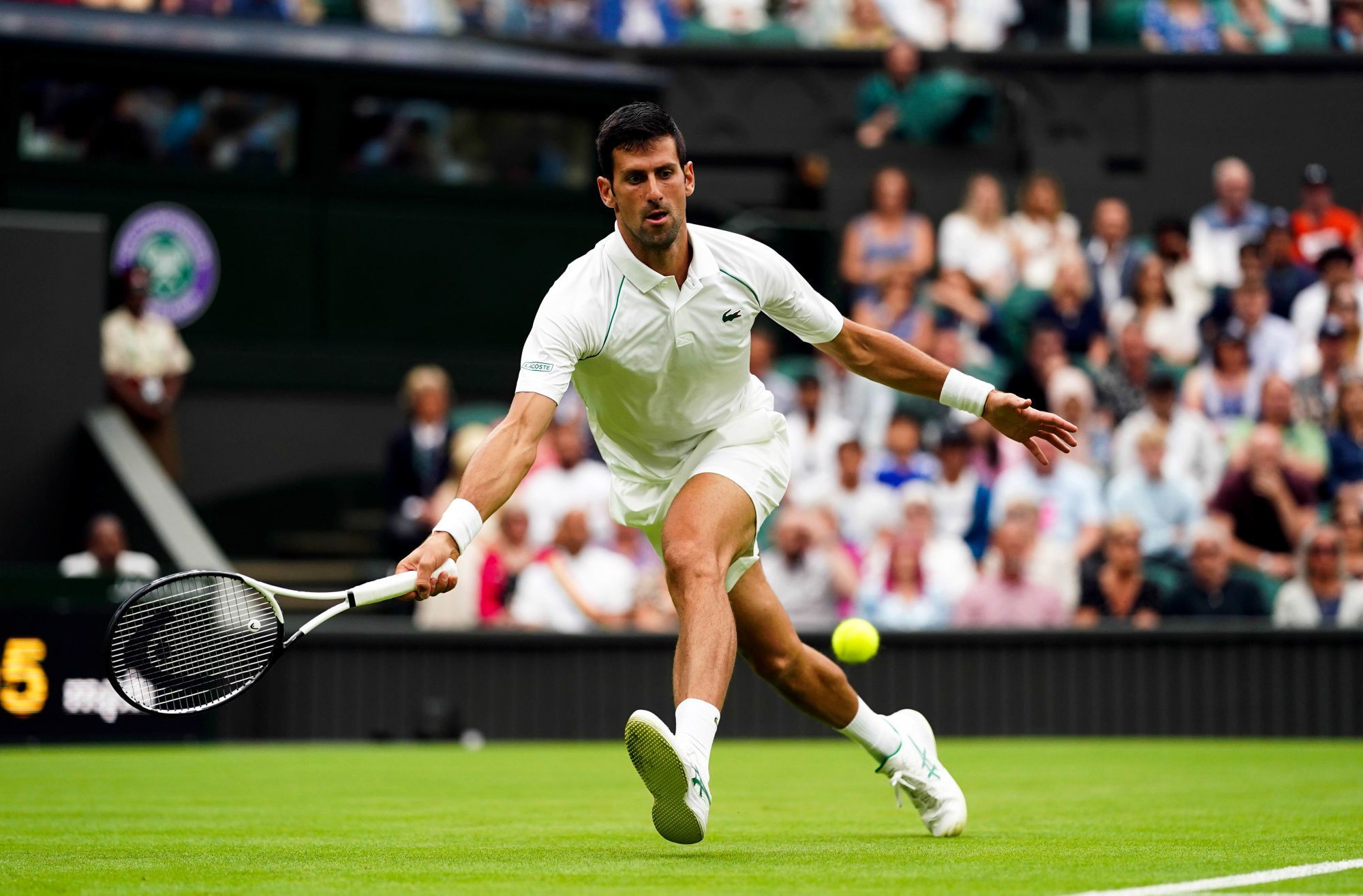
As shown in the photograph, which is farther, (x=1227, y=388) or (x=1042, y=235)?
(x=1042, y=235)

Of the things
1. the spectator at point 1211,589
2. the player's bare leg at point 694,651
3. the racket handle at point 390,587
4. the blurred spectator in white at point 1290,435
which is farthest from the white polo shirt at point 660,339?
the blurred spectator in white at point 1290,435

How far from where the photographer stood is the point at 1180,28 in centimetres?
1809

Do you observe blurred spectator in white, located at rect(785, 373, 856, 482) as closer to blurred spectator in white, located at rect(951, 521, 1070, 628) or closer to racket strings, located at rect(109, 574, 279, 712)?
blurred spectator in white, located at rect(951, 521, 1070, 628)

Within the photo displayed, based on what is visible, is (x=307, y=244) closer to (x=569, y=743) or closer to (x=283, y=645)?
(x=569, y=743)

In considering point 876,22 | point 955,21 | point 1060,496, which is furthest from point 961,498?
point 955,21

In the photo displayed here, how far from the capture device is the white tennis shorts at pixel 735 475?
6.02 meters

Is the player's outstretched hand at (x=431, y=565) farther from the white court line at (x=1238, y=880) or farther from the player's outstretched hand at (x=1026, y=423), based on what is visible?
the player's outstretched hand at (x=1026, y=423)

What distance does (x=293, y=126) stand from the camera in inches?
645

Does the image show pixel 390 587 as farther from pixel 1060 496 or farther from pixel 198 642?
pixel 1060 496

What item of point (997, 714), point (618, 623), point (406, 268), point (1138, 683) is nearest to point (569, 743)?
point (618, 623)

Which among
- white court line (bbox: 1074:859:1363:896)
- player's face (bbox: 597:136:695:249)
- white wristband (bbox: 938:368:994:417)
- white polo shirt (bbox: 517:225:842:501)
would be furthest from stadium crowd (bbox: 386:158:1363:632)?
white court line (bbox: 1074:859:1363:896)

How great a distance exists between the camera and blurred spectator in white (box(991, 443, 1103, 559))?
13.2 metres

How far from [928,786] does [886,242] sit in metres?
9.56

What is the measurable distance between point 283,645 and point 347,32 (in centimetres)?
1210
